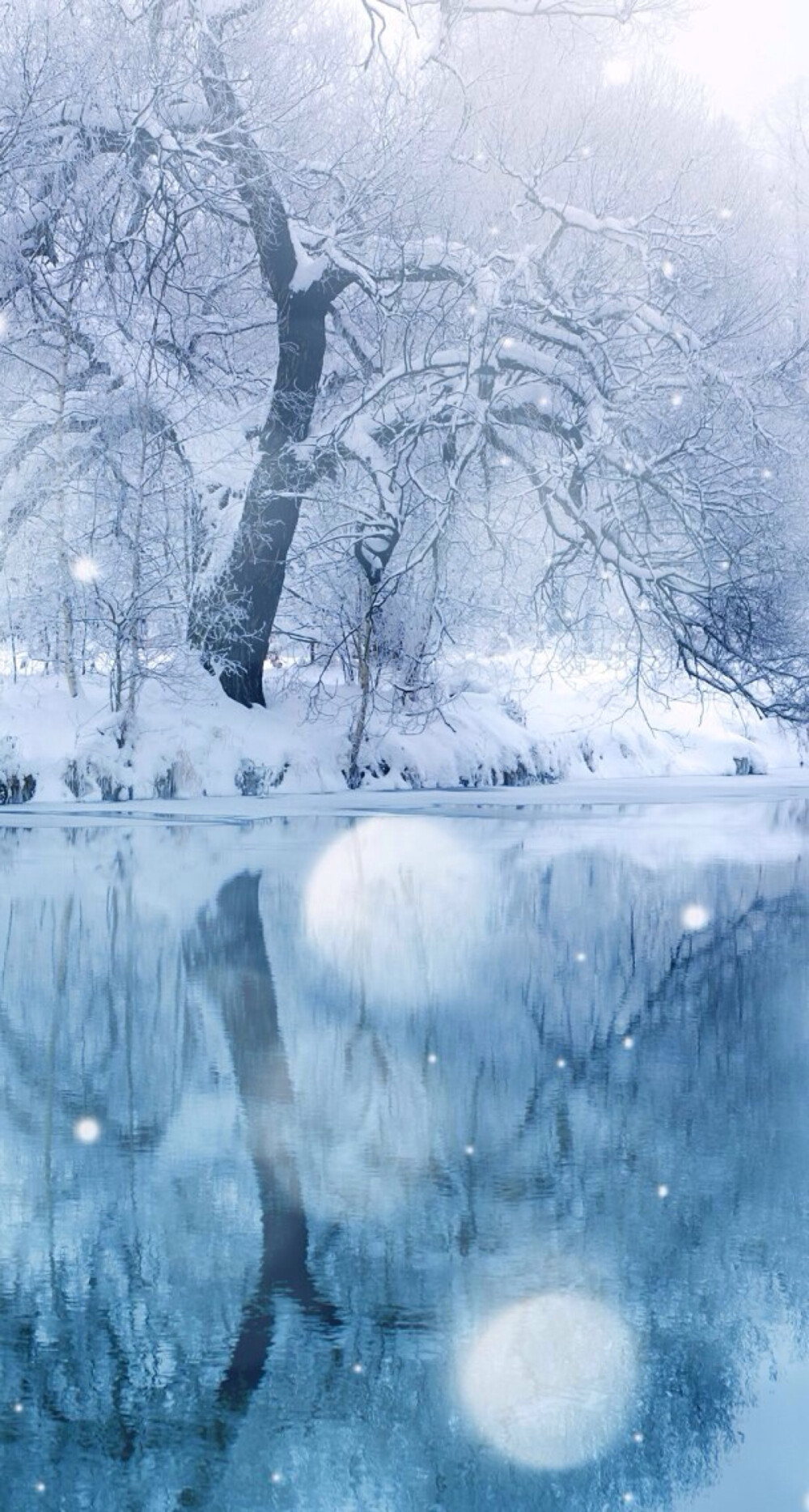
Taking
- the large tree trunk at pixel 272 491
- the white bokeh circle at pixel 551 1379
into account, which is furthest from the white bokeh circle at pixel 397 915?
the large tree trunk at pixel 272 491

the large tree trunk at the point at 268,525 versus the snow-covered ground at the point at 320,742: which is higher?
the large tree trunk at the point at 268,525

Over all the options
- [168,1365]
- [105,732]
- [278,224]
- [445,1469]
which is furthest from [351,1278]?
[278,224]

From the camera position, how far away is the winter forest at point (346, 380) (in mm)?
18250

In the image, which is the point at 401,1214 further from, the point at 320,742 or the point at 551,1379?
the point at 320,742

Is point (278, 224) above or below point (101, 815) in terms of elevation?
above

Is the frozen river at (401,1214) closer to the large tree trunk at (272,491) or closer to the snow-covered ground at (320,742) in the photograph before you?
the snow-covered ground at (320,742)

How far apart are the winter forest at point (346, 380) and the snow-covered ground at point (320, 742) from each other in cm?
6

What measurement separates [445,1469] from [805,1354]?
76 centimetres

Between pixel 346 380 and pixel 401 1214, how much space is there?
1977cm

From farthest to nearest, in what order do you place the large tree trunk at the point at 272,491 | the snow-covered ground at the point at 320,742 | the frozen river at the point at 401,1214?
the large tree trunk at the point at 272,491 < the snow-covered ground at the point at 320,742 < the frozen river at the point at 401,1214

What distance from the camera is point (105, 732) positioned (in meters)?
18.8

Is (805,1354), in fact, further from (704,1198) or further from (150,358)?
(150,358)

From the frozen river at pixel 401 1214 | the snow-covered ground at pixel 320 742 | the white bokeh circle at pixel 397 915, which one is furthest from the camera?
the snow-covered ground at pixel 320 742

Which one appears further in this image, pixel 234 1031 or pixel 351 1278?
pixel 234 1031
